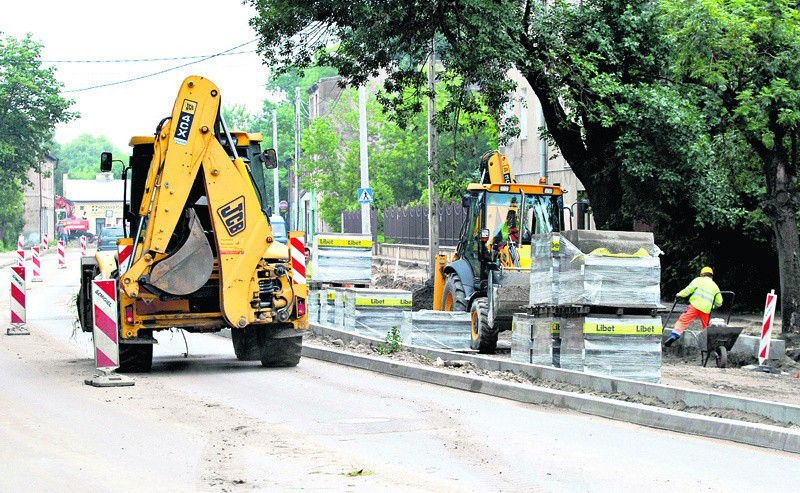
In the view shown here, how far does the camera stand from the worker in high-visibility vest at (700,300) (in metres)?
19.0

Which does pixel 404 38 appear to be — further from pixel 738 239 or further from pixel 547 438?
pixel 547 438

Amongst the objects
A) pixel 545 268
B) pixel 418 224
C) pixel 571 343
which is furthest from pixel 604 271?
pixel 418 224

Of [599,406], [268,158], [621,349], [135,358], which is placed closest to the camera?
[599,406]

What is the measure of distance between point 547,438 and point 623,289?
5.22m

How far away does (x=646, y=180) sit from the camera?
76.6ft

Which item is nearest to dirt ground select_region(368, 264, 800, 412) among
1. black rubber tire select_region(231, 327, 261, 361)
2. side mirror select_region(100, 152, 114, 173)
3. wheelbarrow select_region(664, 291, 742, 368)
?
wheelbarrow select_region(664, 291, 742, 368)

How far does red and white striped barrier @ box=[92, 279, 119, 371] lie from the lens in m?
14.2

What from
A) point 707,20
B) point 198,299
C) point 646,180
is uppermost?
point 707,20

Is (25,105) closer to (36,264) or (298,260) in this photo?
(36,264)

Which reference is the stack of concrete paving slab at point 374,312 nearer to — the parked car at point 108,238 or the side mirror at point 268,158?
the side mirror at point 268,158

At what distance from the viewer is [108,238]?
4375 centimetres

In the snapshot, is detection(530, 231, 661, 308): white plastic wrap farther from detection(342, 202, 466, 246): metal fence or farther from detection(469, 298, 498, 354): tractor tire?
detection(342, 202, 466, 246): metal fence

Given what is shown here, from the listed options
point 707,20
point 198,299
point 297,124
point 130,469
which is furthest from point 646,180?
point 297,124

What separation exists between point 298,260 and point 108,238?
29.3m
